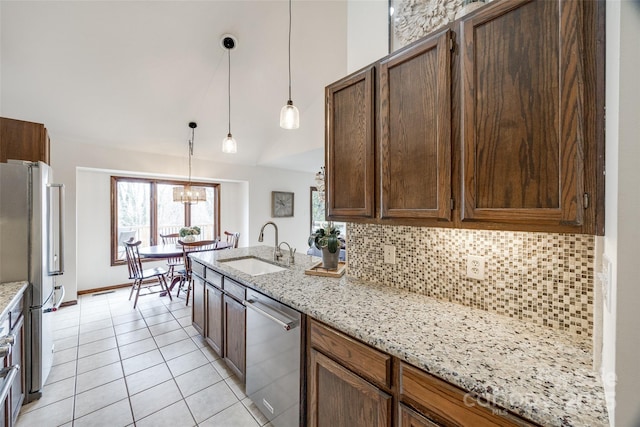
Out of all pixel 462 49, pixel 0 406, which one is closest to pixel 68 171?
pixel 0 406

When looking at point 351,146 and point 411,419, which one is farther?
point 351,146

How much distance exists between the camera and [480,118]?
1.02 meters

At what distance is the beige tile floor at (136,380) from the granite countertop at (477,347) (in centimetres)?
107

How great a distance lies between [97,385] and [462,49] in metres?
3.29

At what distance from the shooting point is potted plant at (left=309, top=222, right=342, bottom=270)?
199cm

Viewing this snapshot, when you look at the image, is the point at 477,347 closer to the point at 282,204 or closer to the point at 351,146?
the point at 351,146

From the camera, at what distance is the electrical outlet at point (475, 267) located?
1288 mm

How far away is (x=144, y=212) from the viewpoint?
16.3 ft

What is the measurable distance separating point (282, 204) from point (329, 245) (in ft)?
14.7

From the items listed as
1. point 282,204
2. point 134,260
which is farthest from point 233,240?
point 282,204

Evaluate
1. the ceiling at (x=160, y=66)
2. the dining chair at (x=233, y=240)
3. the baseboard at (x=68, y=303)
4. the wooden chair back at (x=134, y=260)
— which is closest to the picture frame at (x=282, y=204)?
the dining chair at (x=233, y=240)

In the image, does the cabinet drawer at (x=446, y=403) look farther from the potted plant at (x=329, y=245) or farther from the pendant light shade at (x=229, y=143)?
the pendant light shade at (x=229, y=143)

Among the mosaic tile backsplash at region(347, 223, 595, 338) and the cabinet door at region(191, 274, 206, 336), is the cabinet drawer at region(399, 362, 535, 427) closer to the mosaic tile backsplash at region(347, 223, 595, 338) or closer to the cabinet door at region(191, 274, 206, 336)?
the mosaic tile backsplash at region(347, 223, 595, 338)

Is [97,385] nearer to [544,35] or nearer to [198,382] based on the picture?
[198,382]
